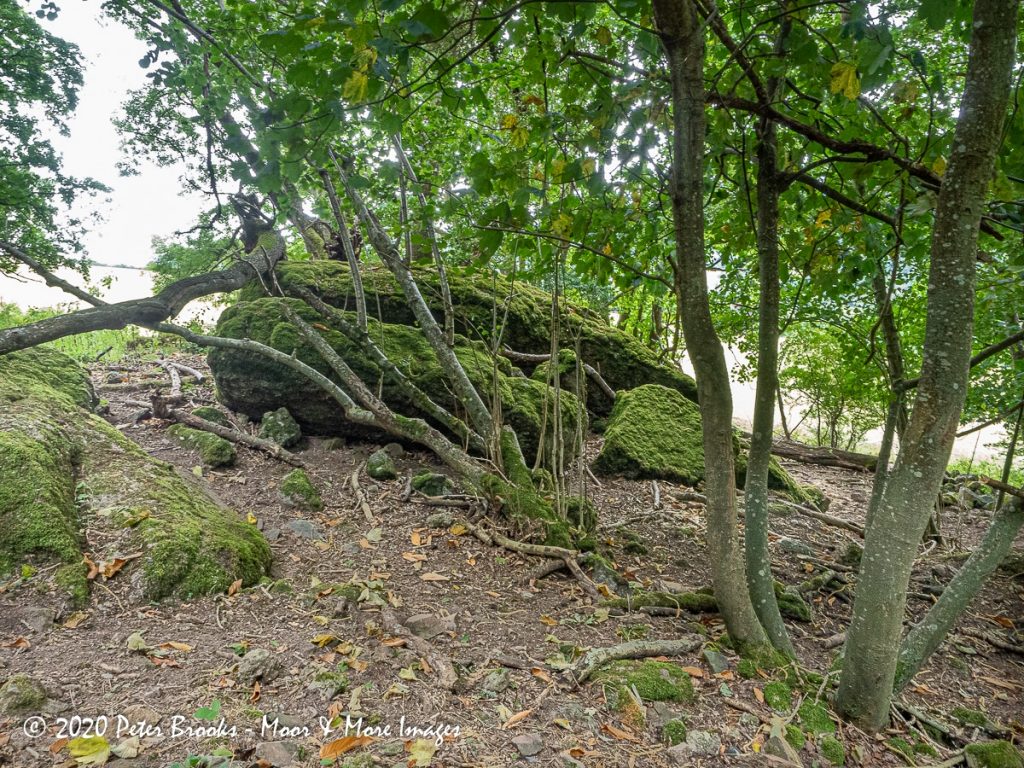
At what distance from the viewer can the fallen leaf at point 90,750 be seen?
169 cm

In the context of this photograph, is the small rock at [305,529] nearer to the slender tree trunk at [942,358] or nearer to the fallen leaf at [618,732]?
the fallen leaf at [618,732]

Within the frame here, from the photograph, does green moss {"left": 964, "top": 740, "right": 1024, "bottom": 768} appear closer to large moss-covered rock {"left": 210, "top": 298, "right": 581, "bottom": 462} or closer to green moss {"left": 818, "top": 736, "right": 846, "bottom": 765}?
green moss {"left": 818, "top": 736, "right": 846, "bottom": 765}

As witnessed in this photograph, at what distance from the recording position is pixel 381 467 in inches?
204

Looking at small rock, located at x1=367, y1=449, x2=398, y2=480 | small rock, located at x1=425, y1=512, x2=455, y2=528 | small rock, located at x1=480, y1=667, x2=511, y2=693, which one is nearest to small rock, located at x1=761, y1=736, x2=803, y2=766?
small rock, located at x1=480, y1=667, x2=511, y2=693

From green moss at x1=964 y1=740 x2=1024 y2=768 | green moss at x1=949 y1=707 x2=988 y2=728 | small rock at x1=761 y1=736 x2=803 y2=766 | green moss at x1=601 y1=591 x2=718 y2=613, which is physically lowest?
green moss at x1=949 y1=707 x2=988 y2=728

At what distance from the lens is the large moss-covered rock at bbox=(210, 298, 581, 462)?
18.5 feet

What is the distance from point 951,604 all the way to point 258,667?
11.6 feet

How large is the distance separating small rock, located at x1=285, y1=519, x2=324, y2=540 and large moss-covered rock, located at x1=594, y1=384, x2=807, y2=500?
330 centimetres

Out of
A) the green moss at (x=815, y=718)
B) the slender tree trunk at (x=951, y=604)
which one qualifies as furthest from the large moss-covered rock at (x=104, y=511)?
the slender tree trunk at (x=951, y=604)

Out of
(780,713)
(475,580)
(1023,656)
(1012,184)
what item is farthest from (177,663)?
(1023,656)

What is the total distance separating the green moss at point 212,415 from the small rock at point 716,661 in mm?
5251

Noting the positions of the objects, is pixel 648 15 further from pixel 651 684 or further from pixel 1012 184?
pixel 651 684

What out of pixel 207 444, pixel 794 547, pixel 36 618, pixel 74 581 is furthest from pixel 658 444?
pixel 36 618

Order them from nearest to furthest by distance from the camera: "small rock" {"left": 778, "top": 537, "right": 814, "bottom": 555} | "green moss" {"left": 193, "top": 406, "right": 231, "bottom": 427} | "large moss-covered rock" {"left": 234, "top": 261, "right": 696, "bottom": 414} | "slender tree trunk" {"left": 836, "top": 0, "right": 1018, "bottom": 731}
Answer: "slender tree trunk" {"left": 836, "top": 0, "right": 1018, "bottom": 731} < "small rock" {"left": 778, "top": 537, "right": 814, "bottom": 555} < "green moss" {"left": 193, "top": 406, "right": 231, "bottom": 427} < "large moss-covered rock" {"left": 234, "top": 261, "right": 696, "bottom": 414}
